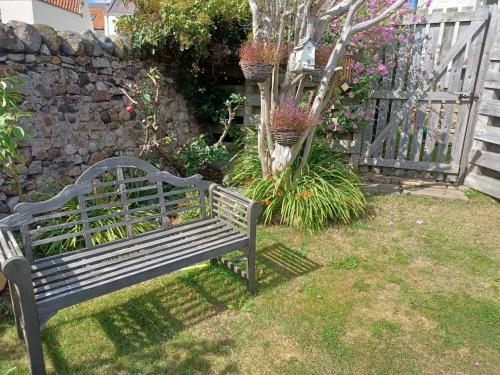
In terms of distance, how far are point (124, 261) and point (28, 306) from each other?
72 cm

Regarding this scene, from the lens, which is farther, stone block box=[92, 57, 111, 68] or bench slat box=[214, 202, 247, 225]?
stone block box=[92, 57, 111, 68]

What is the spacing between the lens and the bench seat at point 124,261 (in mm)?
2340

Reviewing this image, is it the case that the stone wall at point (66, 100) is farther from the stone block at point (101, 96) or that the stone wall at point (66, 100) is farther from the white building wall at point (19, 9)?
the white building wall at point (19, 9)

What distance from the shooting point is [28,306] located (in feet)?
6.82

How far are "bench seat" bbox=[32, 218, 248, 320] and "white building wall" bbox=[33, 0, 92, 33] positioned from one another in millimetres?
20697

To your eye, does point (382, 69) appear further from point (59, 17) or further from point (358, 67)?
point (59, 17)

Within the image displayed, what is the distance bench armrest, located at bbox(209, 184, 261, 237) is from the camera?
302cm

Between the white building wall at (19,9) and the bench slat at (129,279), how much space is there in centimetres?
2238

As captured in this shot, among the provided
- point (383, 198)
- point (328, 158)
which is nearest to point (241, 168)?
point (328, 158)

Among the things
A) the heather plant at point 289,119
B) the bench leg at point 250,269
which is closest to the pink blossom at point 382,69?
the heather plant at point 289,119

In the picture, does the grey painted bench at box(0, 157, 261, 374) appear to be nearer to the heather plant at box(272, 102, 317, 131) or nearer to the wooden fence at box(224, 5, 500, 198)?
the heather plant at box(272, 102, 317, 131)

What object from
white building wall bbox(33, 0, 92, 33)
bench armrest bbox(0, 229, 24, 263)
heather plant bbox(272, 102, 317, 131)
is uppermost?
white building wall bbox(33, 0, 92, 33)

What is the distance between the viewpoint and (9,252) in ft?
7.13

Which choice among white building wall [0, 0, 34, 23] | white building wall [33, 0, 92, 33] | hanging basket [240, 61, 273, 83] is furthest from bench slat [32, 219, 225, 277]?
white building wall [0, 0, 34, 23]
